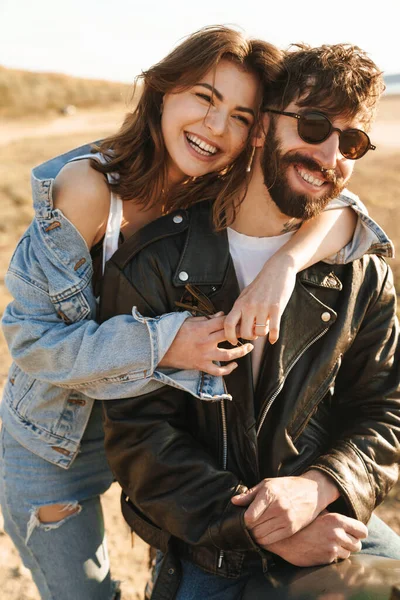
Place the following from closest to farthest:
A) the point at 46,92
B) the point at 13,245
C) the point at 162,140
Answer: the point at 162,140, the point at 13,245, the point at 46,92

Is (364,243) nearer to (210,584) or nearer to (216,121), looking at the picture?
(216,121)

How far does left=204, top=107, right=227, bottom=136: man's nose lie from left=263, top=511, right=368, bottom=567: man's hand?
1459 mm

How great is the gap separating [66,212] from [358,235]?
3.71ft

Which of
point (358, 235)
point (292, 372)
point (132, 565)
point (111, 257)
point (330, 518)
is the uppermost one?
point (358, 235)

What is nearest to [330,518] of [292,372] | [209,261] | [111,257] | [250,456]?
[250,456]

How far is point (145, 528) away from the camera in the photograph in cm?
251

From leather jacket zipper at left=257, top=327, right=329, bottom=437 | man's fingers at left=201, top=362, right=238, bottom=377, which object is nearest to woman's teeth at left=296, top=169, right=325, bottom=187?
leather jacket zipper at left=257, top=327, right=329, bottom=437

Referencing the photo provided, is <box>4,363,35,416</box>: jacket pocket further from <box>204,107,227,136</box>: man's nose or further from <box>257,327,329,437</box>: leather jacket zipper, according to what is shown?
<box>204,107,227,136</box>: man's nose

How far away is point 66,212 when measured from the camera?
2482mm

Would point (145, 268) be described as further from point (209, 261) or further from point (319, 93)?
point (319, 93)

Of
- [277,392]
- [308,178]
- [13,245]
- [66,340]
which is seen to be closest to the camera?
→ [66,340]

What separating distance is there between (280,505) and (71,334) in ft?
3.00

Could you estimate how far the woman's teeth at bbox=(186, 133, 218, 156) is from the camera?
263 centimetres

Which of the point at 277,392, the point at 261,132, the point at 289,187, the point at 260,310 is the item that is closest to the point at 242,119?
the point at 261,132
